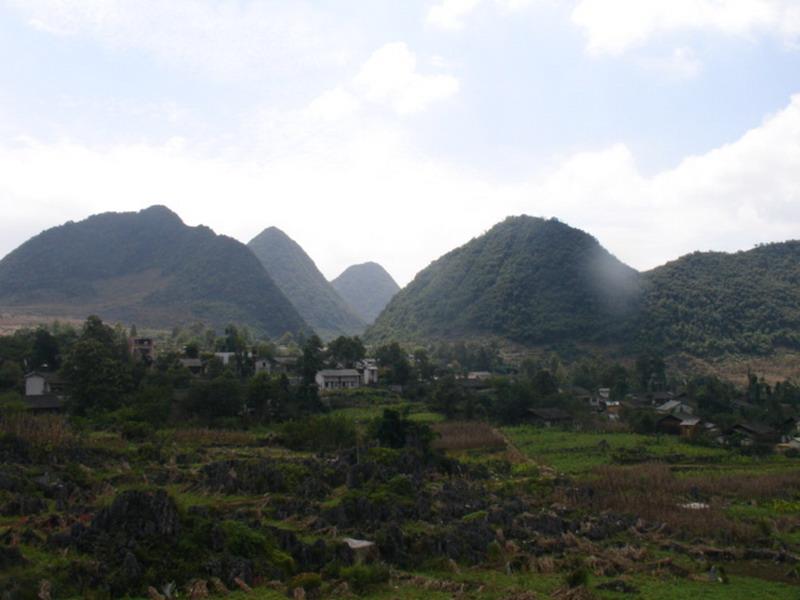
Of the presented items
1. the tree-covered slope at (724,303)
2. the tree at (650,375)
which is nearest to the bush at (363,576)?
the tree at (650,375)

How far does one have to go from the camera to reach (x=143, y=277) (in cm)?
13062

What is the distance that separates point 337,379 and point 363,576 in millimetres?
38605

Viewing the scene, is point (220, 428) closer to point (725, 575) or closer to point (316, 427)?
point (316, 427)

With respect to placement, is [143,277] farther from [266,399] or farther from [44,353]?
[266,399]

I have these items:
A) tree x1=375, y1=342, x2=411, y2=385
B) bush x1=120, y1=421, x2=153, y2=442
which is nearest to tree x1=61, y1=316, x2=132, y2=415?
bush x1=120, y1=421, x2=153, y2=442

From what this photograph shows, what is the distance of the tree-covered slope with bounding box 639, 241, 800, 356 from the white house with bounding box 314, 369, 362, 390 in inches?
1671

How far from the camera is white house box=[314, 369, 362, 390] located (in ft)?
172

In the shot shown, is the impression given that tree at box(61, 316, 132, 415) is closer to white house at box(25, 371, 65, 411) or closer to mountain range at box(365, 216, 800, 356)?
white house at box(25, 371, 65, 411)

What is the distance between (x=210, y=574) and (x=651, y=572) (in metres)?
9.49

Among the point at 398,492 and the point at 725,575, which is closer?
the point at 725,575

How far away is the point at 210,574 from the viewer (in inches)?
551

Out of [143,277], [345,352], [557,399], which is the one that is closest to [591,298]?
[345,352]

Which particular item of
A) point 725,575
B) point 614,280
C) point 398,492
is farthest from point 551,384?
point 614,280

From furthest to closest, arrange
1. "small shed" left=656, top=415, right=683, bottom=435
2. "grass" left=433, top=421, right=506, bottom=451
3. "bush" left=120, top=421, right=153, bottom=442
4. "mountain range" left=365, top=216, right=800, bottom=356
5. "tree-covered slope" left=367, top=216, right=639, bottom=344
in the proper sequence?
"tree-covered slope" left=367, top=216, right=639, bottom=344, "mountain range" left=365, top=216, right=800, bottom=356, "small shed" left=656, top=415, right=683, bottom=435, "grass" left=433, top=421, right=506, bottom=451, "bush" left=120, top=421, right=153, bottom=442
